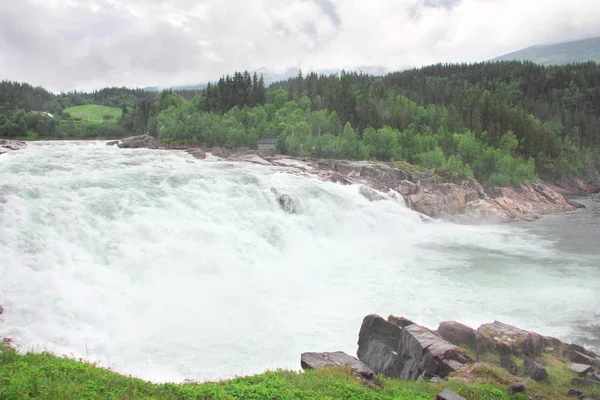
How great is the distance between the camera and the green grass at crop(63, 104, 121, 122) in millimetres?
152500

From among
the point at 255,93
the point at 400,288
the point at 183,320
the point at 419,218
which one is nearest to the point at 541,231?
the point at 419,218

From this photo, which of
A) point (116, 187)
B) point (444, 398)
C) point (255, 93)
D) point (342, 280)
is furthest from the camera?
point (255, 93)

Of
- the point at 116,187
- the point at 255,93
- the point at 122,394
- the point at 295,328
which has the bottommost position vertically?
the point at 295,328

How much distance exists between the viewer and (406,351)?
14461 millimetres

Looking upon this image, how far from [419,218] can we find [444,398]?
3298cm

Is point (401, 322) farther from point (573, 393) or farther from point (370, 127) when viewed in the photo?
point (370, 127)

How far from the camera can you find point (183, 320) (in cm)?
1825

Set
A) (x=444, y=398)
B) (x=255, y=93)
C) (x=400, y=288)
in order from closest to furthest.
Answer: (x=444, y=398)
(x=400, y=288)
(x=255, y=93)

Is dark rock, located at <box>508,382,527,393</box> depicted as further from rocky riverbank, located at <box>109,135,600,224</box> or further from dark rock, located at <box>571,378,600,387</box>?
rocky riverbank, located at <box>109,135,600,224</box>

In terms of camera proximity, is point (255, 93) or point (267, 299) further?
point (255, 93)

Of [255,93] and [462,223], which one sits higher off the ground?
[255,93]

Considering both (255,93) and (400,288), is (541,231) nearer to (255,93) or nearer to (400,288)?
(400,288)

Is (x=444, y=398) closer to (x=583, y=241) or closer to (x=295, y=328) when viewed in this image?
(x=295, y=328)

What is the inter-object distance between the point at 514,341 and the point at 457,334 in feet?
6.15
